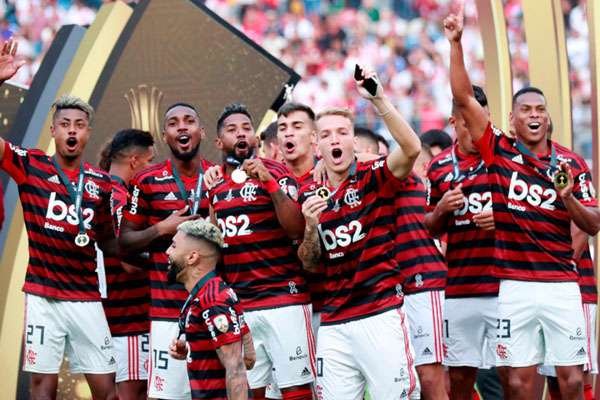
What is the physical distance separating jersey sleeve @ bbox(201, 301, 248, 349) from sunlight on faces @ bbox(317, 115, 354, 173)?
4.05 feet

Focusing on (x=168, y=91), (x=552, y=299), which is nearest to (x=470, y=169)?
(x=552, y=299)

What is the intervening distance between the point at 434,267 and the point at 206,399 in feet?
7.97

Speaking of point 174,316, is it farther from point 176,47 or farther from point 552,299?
point 176,47

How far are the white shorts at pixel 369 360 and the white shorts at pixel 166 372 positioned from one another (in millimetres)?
1317

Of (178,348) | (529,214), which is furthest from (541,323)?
(178,348)

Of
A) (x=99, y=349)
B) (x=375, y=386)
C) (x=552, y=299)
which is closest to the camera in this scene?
(x=375, y=386)

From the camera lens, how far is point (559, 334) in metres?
7.07

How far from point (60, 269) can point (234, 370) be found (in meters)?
2.14

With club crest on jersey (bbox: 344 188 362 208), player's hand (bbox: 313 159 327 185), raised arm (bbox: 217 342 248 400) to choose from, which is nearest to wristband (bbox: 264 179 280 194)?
player's hand (bbox: 313 159 327 185)

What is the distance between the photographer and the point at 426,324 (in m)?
7.76

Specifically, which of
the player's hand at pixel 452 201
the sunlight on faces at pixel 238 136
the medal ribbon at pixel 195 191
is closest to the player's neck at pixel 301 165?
the sunlight on faces at pixel 238 136

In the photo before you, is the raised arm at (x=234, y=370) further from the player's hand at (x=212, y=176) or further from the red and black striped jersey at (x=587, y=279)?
the red and black striped jersey at (x=587, y=279)

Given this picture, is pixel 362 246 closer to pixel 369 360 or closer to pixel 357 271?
pixel 357 271

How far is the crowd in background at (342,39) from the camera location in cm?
Result: 1073
